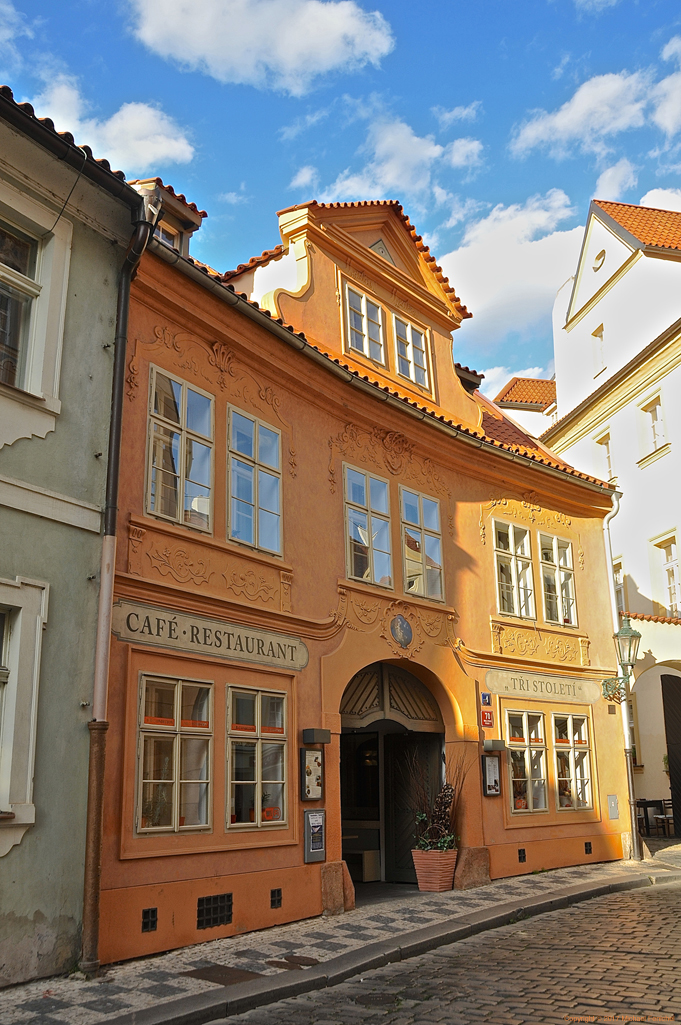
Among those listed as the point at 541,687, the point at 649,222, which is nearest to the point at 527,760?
the point at 541,687

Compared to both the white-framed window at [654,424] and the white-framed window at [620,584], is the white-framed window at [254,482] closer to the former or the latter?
the white-framed window at [654,424]

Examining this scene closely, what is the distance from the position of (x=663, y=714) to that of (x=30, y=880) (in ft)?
62.2

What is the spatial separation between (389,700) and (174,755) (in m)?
4.76

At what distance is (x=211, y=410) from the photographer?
35.2 ft

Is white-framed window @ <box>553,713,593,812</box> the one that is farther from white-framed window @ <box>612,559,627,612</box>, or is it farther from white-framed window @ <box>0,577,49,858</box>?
white-framed window @ <box>0,577,49,858</box>

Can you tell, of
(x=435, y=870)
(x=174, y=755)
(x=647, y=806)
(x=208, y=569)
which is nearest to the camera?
(x=174, y=755)

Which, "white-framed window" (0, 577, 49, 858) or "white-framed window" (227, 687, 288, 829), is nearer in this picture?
"white-framed window" (0, 577, 49, 858)

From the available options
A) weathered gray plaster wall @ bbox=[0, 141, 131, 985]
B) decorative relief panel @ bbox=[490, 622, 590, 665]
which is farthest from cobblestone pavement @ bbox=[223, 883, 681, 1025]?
decorative relief panel @ bbox=[490, 622, 590, 665]

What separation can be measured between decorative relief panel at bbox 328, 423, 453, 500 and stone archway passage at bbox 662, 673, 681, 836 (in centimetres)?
1128

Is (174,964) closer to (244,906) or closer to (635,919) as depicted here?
(244,906)

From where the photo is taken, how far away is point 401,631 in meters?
13.1

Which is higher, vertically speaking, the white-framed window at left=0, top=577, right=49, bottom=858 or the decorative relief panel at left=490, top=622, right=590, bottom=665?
the decorative relief panel at left=490, top=622, right=590, bottom=665

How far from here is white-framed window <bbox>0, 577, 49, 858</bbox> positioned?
7.28m

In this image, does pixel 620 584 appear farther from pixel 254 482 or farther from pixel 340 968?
pixel 340 968
